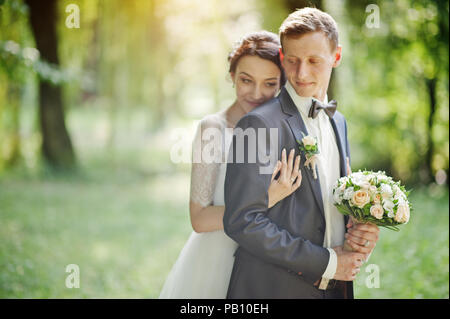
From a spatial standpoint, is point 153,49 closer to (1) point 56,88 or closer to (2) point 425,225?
(1) point 56,88

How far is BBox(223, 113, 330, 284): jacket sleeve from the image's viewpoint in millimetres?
1883

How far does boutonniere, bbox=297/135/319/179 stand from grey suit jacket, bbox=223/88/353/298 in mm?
39

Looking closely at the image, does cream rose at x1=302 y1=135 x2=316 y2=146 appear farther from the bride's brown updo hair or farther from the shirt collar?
the bride's brown updo hair

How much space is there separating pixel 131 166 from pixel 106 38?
13.5ft

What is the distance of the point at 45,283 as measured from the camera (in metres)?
5.01

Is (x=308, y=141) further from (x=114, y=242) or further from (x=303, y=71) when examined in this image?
(x=114, y=242)

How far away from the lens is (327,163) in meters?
2.25

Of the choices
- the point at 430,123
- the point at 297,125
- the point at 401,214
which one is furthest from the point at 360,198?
the point at 430,123

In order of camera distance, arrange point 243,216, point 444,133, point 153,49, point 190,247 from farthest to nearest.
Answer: point 153,49 → point 444,133 → point 190,247 → point 243,216

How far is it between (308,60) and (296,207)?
725 mm

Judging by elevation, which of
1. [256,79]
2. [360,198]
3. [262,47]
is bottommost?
[360,198]

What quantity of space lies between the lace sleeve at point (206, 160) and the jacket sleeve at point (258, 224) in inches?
25.4

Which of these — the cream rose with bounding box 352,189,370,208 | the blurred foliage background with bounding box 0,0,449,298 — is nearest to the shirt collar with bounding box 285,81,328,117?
the cream rose with bounding box 352,189,370,208
